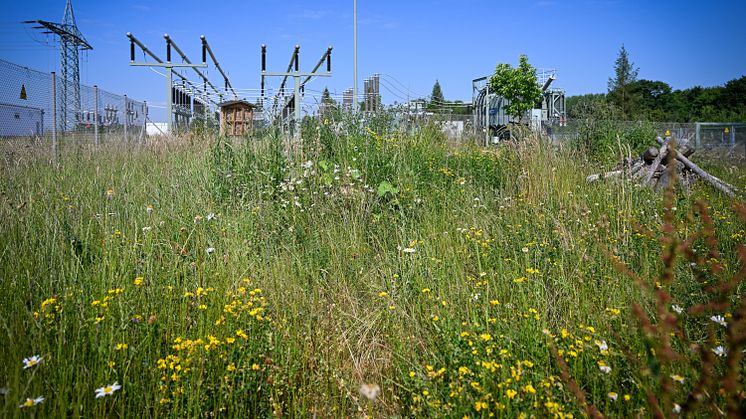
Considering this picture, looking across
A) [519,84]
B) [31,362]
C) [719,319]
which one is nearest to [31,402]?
[31,362]

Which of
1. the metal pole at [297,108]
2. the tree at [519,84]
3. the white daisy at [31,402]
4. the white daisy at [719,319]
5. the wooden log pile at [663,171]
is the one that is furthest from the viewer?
the tree at [519,84]

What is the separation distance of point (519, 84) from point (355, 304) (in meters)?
30.3

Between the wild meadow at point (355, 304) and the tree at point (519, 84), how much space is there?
26.8 metres

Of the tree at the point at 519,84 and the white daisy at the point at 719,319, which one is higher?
the tree at the point at 519,84

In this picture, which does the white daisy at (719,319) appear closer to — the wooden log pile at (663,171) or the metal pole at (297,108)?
the wooden log pile at (663,171)

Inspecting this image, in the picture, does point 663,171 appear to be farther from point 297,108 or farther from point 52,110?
point 52,110

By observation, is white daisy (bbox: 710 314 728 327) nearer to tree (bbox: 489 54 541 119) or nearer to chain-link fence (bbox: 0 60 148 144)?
chain-link fence (bbox: 0 60 148 144)

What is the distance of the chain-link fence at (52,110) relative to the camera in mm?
7602

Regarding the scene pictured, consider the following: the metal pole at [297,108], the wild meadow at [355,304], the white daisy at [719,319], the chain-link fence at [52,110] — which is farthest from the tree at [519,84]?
the white daisy at [719,319]

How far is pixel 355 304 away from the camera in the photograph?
284 centimetres

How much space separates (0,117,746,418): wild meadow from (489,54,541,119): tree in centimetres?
2682

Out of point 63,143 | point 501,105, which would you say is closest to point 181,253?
point 63,143

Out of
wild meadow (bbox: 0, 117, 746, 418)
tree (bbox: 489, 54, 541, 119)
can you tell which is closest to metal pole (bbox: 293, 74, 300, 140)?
wild meadow (bbox: 0, 117, 746, 418)

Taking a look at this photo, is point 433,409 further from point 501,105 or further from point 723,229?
A: point 501,105
